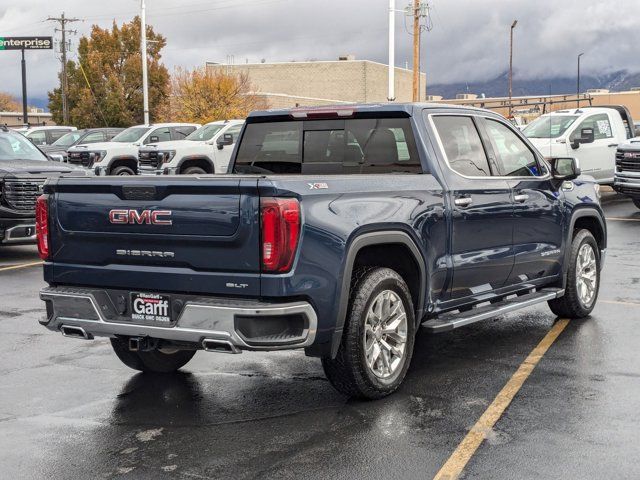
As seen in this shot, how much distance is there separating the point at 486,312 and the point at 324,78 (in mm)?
80595

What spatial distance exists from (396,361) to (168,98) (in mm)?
54398

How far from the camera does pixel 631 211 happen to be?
20172 millimetres

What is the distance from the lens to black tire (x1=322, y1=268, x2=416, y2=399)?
5.72 meters

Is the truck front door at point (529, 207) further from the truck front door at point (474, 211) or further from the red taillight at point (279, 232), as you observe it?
the red taillight at point (279, 232)

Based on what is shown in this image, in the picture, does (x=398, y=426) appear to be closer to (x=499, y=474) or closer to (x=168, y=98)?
(x=499, y=474)

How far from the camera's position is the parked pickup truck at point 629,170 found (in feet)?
61.3

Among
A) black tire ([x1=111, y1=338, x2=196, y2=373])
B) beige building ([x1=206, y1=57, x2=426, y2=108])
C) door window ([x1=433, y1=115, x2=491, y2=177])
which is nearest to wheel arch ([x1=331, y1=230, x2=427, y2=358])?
door window ([x1=433, y1=115, x2=491, y2=177])

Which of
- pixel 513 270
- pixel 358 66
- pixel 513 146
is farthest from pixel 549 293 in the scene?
pixel 358 66

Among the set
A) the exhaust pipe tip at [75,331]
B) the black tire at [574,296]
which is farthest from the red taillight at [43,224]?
the black tire at [574,296]

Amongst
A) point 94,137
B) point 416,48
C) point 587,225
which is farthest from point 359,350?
point 416,48

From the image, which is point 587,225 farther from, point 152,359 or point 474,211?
point 152,359

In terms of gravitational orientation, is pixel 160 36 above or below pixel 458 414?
above

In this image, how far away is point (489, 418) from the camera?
561 centimetres

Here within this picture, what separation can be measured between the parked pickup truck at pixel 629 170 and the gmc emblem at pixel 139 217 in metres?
15.0
